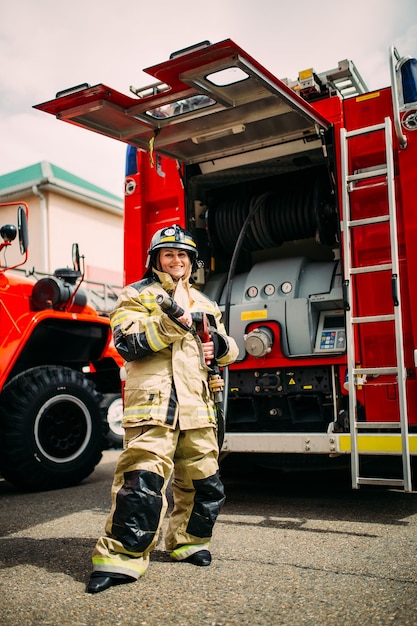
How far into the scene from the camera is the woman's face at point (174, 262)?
11.1 feet

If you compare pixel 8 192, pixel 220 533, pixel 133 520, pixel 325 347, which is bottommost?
pixel 220 533

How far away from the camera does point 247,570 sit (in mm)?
2943

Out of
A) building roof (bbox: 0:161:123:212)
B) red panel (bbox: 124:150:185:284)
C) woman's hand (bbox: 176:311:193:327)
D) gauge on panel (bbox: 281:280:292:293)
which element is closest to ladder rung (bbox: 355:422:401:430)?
gauge on panel (bbox: 281:280:292:293)

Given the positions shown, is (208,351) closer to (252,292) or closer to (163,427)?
(163,427)

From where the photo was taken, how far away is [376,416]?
4121 millimetres

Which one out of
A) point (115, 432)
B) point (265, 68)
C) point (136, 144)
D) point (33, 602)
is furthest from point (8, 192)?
point (33, 602)

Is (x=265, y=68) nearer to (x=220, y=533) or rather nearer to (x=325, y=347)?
(x=325, y=347)

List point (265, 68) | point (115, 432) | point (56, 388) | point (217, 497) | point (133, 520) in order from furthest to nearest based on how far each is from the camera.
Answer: point (115, 432), point (56, 388), point (265, 68), point (217, 497), point (133, 520)

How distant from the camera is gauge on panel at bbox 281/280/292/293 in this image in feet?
15.8

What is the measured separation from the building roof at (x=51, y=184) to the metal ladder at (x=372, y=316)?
41.0ft

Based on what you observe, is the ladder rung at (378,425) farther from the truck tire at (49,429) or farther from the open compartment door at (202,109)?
the truck tire at (49,429)

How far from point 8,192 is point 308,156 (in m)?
13.1

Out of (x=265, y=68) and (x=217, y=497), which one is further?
(x=265, y=68)

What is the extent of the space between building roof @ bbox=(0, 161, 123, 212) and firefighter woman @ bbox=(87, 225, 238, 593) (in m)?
13.0
